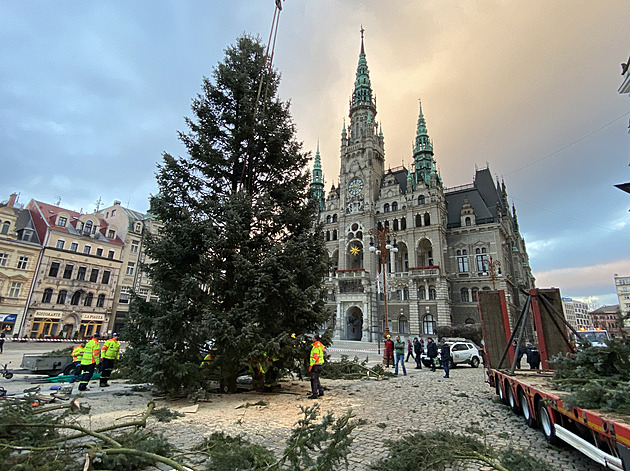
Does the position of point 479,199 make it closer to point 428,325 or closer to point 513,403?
point 428,325

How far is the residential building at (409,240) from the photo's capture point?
140ft

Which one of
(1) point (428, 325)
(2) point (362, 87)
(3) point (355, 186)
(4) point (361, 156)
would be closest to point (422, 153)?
(4) point (361, 156)

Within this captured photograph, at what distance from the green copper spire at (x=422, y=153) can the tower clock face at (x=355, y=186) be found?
9.12 meters

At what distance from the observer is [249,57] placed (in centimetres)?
1241

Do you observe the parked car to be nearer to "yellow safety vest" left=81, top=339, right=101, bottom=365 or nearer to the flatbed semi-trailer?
the flatbed semi-trailer

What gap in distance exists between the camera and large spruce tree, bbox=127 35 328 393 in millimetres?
8570

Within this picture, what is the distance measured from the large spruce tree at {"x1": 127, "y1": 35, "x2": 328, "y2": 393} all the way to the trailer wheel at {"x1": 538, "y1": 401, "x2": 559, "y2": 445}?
5.62 m

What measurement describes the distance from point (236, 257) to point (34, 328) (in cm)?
3601

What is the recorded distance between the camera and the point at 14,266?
3162 cm

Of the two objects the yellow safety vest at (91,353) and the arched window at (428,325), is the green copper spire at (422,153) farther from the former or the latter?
the yellow safety vest at (91,353)

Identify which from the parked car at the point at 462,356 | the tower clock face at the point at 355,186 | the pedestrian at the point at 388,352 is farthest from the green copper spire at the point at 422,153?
the pedestrian at the point at 388,352

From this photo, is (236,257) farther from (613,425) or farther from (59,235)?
(59,235)

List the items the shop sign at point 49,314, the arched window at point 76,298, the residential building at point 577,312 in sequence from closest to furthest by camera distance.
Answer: the shop sign at point 49,314, the arched window at point 76,298, the residential building at point 577,312

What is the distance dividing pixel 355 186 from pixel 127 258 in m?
34.1
